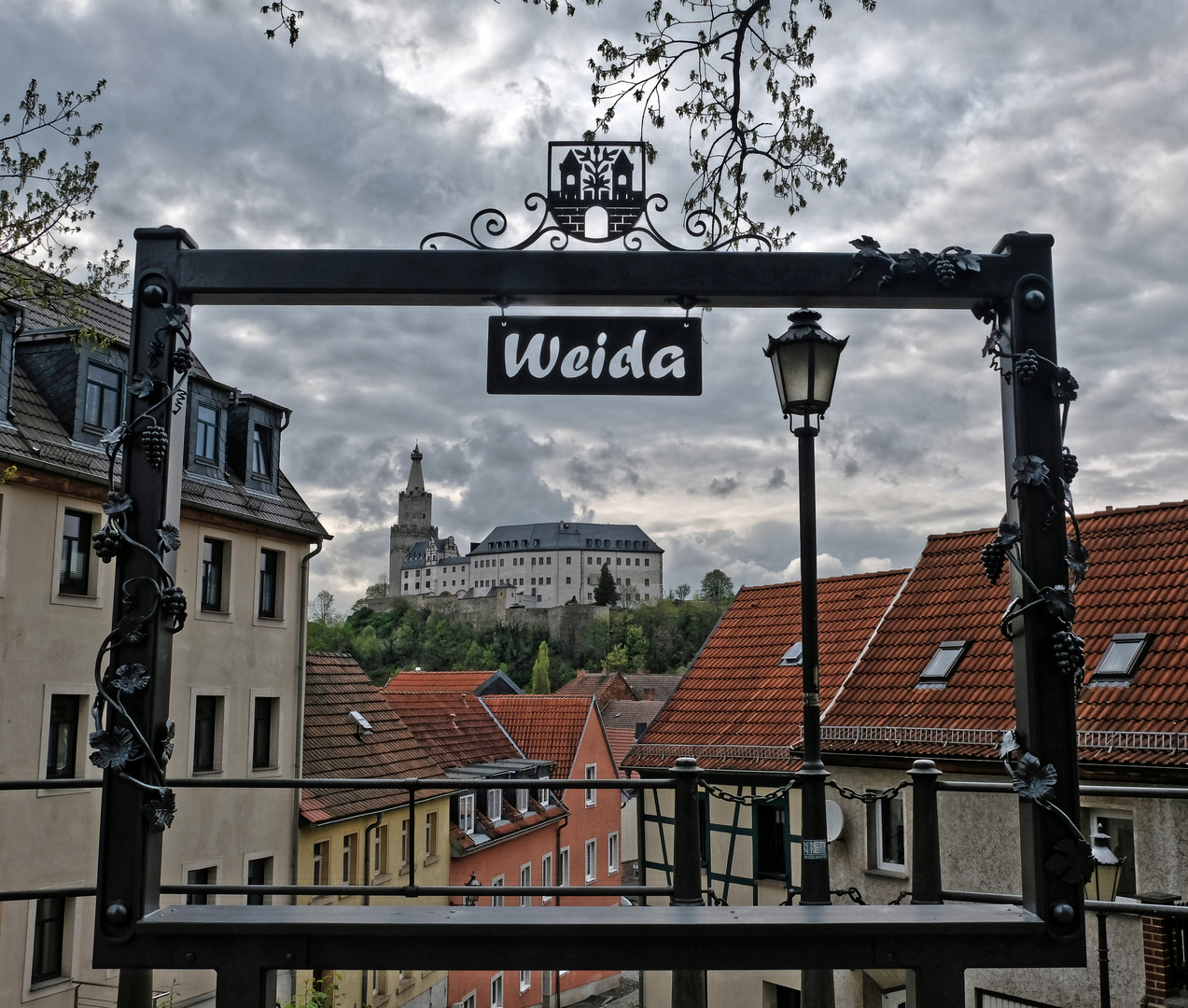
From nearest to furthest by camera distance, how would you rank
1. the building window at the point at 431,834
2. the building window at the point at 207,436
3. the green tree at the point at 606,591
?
1. the building window at the point at 207,436
2. the building window at the point at 431,834
3. the green tree at the point at 606,591

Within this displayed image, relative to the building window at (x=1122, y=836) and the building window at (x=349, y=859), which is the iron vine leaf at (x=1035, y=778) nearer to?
the building window at (x=1122, y=836)

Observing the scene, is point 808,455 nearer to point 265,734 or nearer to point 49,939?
point 49,939

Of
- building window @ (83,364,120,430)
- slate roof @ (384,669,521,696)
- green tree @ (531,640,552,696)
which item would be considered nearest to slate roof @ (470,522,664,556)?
green tree @ (531,640,552,696)

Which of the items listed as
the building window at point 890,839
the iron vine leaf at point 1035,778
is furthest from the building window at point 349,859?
the iron vine leaf at point 1035,778

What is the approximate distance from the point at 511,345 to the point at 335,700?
23147 mm

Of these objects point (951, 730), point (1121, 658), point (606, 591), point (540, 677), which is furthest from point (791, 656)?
point (606, 591)

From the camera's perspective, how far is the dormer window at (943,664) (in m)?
16.7

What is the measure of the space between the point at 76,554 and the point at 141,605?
16.0m

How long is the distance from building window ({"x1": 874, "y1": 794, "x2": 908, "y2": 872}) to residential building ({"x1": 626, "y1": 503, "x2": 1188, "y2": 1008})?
37 millimetres

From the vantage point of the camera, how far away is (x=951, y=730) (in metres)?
15.3

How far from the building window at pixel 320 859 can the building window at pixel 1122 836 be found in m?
15.4

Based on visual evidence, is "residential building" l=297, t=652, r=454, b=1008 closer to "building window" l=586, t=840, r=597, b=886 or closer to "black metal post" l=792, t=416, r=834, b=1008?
"building window" l=586, t=840, r=597, b=886

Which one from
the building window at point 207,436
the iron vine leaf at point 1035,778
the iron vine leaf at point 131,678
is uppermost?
the building window at point 207,436

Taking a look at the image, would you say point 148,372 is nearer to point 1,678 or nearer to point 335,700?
point 1,678
